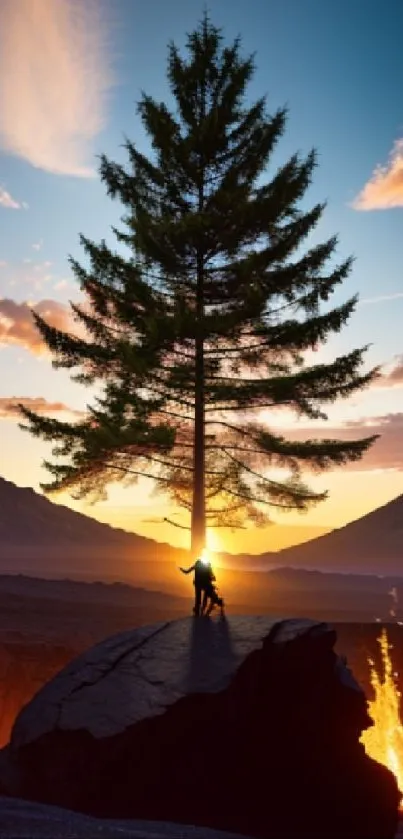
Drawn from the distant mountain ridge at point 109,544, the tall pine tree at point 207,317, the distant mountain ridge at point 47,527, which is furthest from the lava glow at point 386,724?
the distant mountain ridge at point 47,527

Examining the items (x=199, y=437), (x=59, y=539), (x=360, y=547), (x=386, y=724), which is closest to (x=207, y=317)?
(x=199, y=437)

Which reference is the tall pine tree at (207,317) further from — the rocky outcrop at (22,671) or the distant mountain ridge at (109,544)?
the distant mountain ridge at (109,544)

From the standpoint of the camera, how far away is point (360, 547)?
10488cm

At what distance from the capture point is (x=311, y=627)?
29.1 feet

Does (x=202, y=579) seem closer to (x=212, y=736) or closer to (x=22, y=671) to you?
(x=212, y=736)

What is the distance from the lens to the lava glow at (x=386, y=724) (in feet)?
45.5

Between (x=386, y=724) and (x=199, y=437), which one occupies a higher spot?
(x=199, y=437)

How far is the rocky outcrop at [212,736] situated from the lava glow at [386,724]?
4.89 meters

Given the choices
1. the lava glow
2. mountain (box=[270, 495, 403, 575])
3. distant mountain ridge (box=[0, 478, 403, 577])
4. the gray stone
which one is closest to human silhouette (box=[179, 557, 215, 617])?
the gray stone

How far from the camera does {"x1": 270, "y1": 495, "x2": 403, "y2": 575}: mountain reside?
9450 cm

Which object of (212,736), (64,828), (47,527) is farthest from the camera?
(47,527)

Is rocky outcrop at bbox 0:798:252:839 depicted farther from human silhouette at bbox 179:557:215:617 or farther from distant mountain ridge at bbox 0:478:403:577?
distant mountain ridge at bbox 0:478:403:577

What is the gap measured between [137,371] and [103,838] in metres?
13.5

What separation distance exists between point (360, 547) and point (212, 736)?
10168cm
